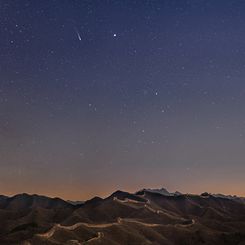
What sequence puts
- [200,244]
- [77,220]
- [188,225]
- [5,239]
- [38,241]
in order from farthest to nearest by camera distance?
[77,220], [188,225], [200,244], [5,239], [38,241]

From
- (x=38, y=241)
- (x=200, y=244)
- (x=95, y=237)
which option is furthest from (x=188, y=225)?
(x=38, y=241)

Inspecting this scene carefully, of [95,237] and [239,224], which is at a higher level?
[239,224]

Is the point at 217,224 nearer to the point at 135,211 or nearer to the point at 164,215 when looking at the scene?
the point at 164,215

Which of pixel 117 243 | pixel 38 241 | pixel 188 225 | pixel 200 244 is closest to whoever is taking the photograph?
pixel 38 241

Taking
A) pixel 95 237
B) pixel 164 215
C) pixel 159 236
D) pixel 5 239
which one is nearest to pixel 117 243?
pixel 95 237

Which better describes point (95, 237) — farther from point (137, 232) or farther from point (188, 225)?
point (188, 225)

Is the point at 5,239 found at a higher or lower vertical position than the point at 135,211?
lower

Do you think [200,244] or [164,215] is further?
[164,215]

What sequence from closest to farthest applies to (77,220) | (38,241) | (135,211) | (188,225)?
(38,241), (188,225), (77,220), (135,211)

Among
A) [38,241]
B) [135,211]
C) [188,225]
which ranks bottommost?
[38,241]
